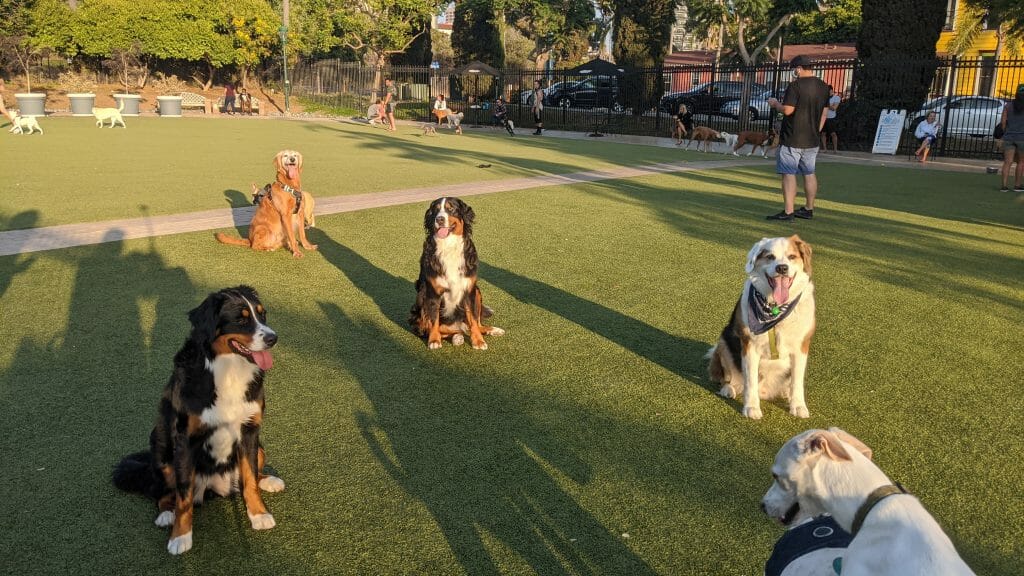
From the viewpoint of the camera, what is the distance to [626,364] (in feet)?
17.7

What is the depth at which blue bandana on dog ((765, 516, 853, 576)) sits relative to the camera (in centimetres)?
212

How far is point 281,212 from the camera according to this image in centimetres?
854

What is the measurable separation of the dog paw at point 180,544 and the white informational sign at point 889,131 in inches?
964

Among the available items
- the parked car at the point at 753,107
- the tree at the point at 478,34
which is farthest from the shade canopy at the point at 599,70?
the tree at the point at 478,34

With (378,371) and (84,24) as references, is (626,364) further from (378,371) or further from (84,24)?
(84,24)

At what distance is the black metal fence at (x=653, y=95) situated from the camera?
23703 mm

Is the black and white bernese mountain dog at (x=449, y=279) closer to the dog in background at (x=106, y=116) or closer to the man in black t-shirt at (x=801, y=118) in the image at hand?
the man in black t-shirt at (x=801, y=118)

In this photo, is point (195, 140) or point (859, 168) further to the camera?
point (195, 140)

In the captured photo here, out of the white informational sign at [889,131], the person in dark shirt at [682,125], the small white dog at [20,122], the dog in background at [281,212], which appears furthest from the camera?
the person in dark shirt at [682,125]

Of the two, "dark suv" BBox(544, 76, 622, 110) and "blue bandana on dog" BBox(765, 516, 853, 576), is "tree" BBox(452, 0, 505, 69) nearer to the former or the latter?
"dark suv" BBox(544, 76, 622, 110)

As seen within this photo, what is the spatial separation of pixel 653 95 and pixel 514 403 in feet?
101

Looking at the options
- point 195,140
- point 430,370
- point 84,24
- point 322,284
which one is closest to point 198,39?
point 84,24

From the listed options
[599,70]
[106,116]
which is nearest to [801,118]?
[599,70]

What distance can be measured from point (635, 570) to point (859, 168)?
1912 cm
